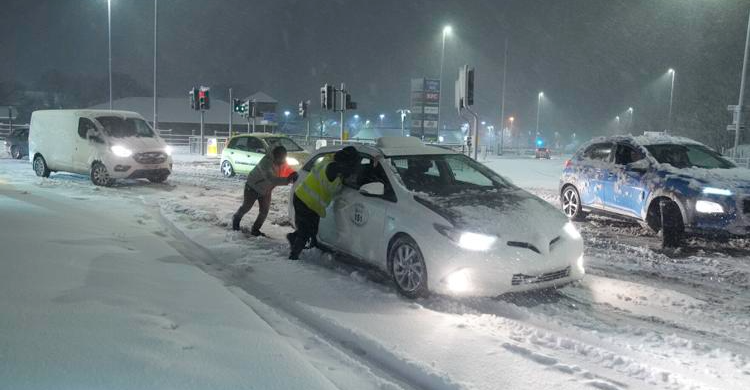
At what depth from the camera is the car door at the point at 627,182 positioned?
32.0ft

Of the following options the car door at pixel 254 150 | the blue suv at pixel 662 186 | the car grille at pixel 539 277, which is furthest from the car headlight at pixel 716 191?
the car door at pixel 254 150

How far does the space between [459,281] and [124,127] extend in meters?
13.2

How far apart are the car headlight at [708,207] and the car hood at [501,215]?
11.4 feet

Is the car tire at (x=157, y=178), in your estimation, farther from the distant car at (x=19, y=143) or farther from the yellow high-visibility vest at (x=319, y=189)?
the distant car at (x=19, y=143)

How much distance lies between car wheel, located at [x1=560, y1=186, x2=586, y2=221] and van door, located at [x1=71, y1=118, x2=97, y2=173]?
11.8m

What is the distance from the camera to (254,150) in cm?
1967

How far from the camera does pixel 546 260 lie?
566 centimetres

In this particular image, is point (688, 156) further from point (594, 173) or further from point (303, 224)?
point (303, 224)

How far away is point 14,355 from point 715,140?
48640 millimetres

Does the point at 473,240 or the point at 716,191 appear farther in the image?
the point at 716,191

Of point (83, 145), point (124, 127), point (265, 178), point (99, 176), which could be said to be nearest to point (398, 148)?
point (265, 178)

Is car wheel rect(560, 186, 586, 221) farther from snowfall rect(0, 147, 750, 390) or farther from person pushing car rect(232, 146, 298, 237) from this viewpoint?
person pushing car rect(232, 146, 298, 237)

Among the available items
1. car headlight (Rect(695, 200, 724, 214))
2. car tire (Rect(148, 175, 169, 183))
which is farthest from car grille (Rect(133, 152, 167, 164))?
car headlight (Rect(695, 200, 724, 214))

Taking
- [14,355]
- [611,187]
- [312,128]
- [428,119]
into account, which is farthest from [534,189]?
[312,128]
